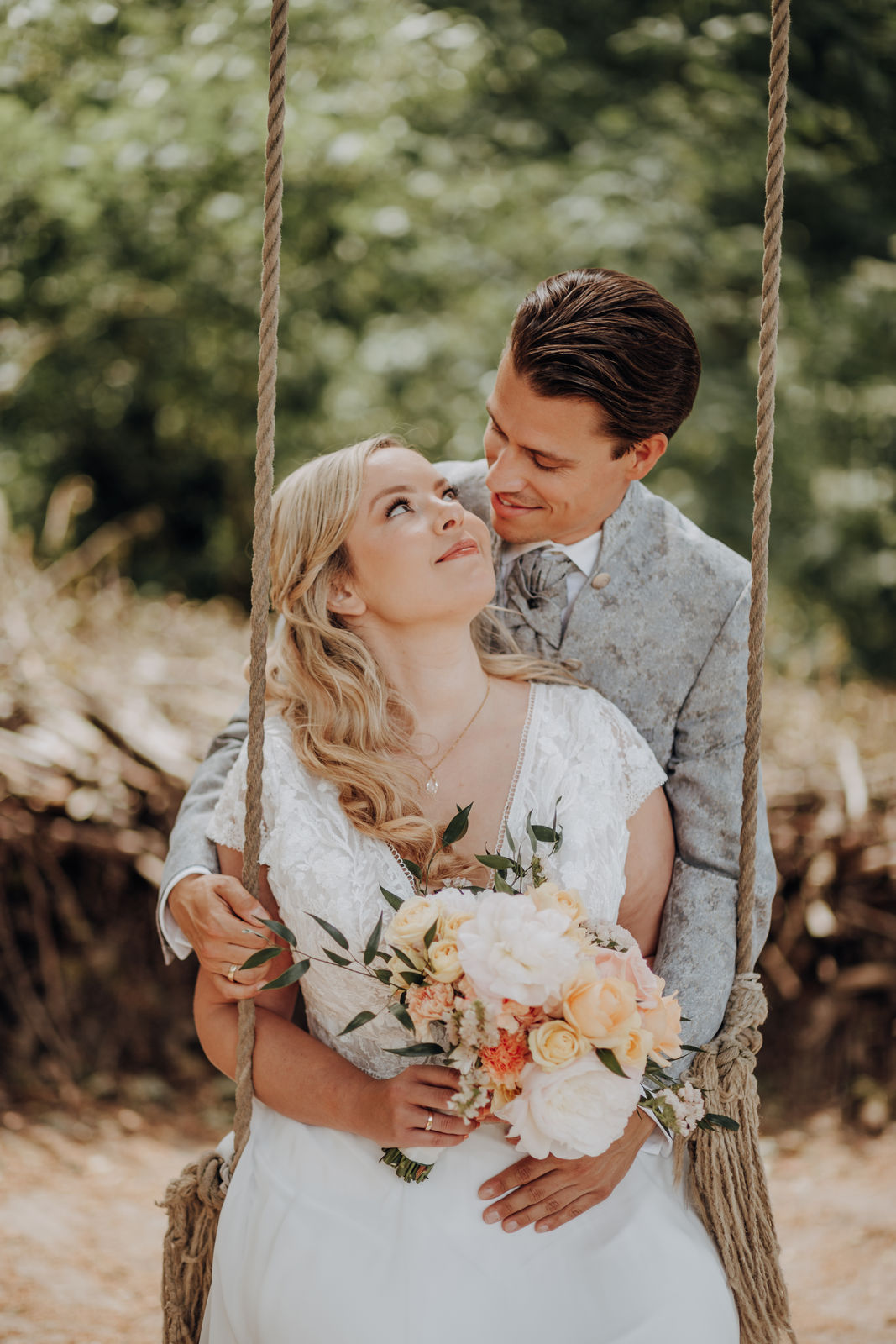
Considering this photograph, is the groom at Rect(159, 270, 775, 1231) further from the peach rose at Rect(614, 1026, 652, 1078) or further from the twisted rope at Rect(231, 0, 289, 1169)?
the peach rose at Rect(614, 1026, 652, 1078)

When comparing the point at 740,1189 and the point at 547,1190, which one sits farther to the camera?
the point at 740,1189

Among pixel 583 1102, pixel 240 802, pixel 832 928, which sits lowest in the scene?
pixel 832 928

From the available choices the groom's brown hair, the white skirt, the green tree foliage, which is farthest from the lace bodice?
the green tree foliage

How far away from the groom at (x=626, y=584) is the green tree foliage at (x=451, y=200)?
422cm

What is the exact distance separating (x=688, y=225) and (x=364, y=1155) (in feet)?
18.6

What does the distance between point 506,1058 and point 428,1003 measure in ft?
0.42

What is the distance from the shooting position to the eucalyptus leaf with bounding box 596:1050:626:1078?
1530 mm

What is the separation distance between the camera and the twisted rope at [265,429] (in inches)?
68.7

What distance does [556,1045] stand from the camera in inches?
→ 60.5

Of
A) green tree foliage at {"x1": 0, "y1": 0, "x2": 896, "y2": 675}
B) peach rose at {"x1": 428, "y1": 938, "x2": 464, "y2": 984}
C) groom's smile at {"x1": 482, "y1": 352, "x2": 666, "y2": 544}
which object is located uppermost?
green tree foliage at {"x1": 0, "y1": 0, "x2": 896, "y2": 675}

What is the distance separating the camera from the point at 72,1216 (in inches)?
135

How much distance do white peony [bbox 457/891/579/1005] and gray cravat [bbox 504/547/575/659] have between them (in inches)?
34.3

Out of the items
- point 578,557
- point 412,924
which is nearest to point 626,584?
point 578,557

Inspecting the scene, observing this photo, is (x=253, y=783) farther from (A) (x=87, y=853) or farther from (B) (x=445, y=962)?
(A) (x=87, y=853)
